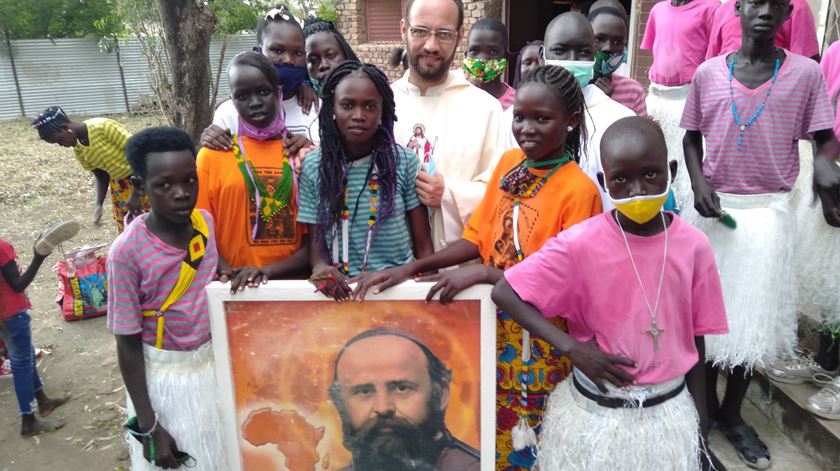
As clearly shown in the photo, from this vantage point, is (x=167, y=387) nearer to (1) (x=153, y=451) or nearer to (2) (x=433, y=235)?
(1) (x=153, y=451)

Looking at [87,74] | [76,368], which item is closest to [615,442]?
[76,368]

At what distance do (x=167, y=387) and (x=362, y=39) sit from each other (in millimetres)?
10837

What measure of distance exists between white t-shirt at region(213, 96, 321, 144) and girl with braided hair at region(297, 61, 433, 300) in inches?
18.9

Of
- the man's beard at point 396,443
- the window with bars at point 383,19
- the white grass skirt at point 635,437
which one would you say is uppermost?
the window with bars at point 383,19

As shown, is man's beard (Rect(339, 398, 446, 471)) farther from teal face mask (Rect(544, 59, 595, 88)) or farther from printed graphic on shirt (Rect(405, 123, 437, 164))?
teal face mask (Rect(544, 59, 595, 88))

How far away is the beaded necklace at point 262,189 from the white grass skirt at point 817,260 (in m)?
2.48

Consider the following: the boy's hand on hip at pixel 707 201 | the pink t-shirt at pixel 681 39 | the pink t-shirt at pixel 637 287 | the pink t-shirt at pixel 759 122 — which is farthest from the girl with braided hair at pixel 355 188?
the pink t-shirt at pixel 681 39

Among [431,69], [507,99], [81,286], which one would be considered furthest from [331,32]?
[81,286]

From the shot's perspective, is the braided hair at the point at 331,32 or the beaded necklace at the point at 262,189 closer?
the beaded necklace at the point at 262,189

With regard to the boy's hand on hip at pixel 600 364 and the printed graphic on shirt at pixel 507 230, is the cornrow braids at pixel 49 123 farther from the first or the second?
the boy's hand on hip at pixel 600 364

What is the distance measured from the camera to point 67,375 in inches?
171

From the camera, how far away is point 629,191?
1719mm

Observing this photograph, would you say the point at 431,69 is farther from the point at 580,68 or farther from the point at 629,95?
the point at 629,95

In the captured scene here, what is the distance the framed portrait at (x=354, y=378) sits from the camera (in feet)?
6.49
